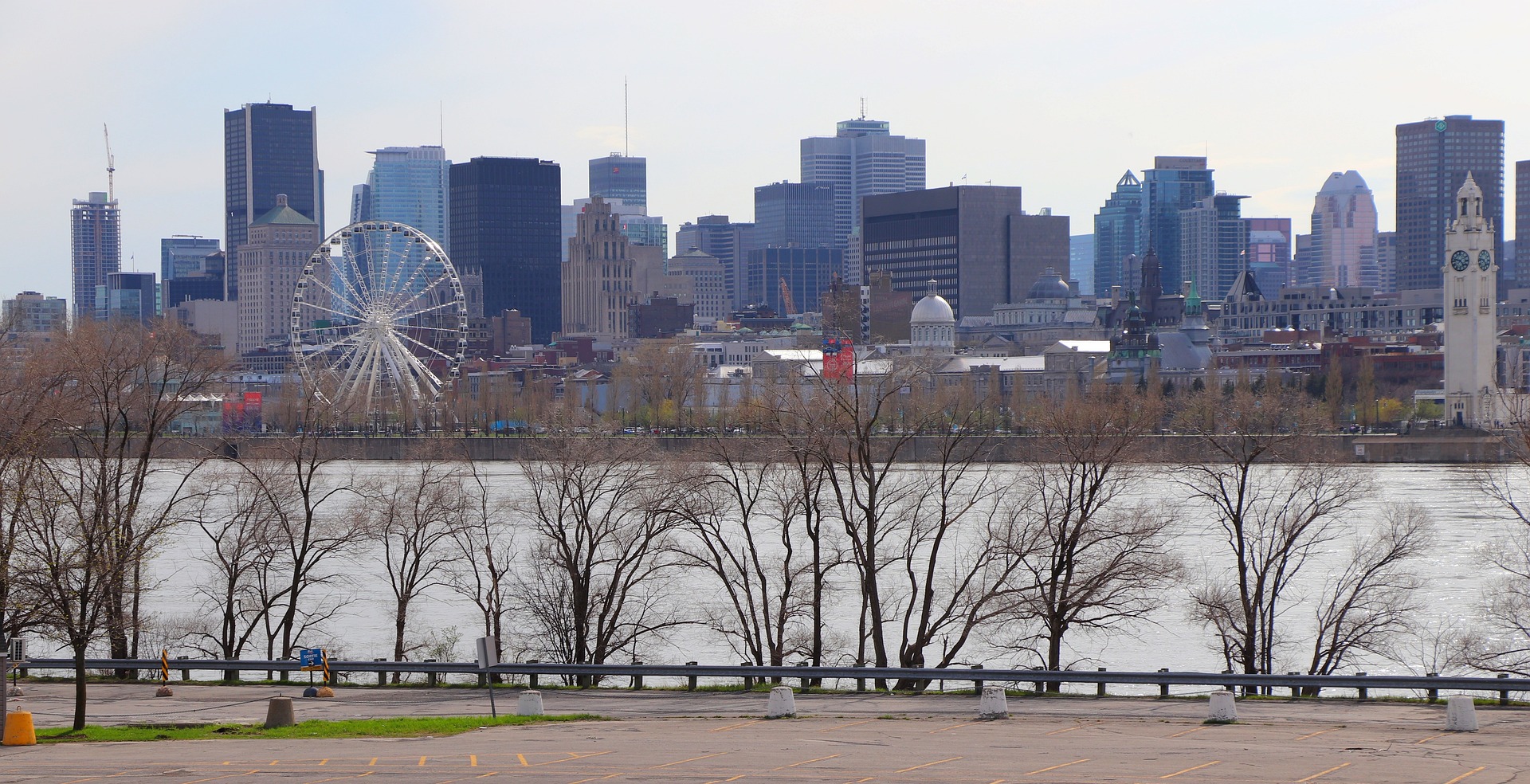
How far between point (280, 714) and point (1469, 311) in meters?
126

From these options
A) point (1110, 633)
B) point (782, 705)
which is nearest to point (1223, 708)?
point (782, 705)

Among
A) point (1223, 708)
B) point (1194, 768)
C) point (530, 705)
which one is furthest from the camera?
point (530, 705)

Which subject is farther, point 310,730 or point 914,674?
point 914,674

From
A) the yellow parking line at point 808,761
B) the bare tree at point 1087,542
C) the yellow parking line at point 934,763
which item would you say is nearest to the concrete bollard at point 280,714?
the yellow parking line at point 808,761

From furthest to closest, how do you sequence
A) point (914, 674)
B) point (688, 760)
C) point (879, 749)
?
1. point (914, 674)
2. point (879, 749)
3. point (688, 760)

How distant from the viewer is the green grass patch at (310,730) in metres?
24.4

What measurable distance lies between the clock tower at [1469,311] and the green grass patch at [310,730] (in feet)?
393

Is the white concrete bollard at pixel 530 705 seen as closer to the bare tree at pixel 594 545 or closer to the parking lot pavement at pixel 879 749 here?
Answer: the parking lot pavement at pixel 879 749

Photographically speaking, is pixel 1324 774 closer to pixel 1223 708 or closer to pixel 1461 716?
pixel 1461 716

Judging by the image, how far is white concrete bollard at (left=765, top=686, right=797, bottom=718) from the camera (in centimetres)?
2550

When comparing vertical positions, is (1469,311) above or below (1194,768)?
above

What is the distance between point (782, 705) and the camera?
25516mm

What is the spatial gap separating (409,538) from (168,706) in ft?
34.7

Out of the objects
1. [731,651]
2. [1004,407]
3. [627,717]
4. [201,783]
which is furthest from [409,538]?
[1004,407]
